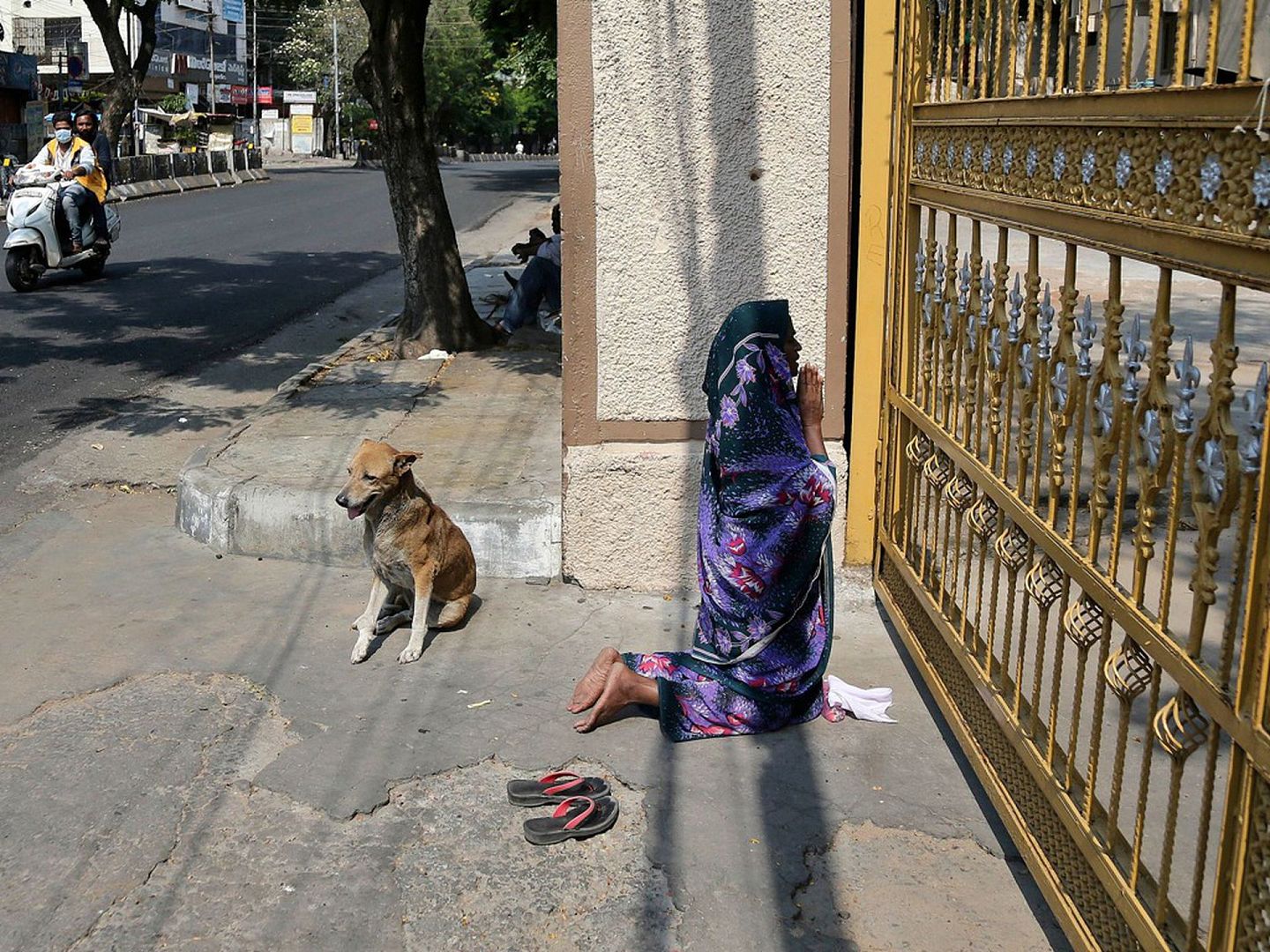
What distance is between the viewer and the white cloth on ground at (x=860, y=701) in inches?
173

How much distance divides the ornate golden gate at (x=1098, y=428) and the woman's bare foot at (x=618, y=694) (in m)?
0.93

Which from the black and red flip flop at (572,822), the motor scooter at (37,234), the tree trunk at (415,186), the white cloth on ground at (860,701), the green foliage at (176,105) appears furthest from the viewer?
the green foliage at (176,105)

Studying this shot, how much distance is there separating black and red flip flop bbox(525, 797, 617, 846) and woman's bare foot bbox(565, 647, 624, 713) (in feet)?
1.85

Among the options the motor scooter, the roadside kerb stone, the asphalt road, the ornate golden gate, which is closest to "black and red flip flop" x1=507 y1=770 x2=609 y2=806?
the ornate golden gate

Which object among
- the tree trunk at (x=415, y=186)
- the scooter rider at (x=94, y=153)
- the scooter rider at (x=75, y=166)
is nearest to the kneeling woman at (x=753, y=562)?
the tree trunk at (x=415, y=186)

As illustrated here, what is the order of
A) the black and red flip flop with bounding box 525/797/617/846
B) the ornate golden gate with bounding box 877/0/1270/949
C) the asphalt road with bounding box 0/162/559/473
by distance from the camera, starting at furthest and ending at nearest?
the asphalt road with bounding box 0/162/559/473
the black and red flip flop with bounding box 525/797/617/846
the ornate golden gate with bounding box 877/0/1270/949

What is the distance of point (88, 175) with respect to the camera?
50.3 feet

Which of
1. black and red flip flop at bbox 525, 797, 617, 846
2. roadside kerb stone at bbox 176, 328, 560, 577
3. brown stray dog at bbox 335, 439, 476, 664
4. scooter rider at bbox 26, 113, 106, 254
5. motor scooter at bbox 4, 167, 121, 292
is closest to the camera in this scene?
black and red flip flop at bbox 525, 797, 617, 846

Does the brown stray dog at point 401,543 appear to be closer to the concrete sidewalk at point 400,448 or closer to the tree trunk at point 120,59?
the concrete sidewalk at point 400,448

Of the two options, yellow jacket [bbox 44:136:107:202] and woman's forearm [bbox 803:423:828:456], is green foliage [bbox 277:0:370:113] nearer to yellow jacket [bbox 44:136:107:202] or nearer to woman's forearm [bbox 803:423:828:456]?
yellow jacket [bbox 44:136:107:202]

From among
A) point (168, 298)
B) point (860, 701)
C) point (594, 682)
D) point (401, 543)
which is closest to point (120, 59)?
point (168, 298)

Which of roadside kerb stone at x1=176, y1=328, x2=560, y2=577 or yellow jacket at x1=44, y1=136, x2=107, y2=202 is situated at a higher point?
yellow jacket at x1=44, y1=136, x2=107, y2=202

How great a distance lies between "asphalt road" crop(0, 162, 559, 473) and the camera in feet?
31.4

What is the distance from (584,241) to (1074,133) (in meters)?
2.56
